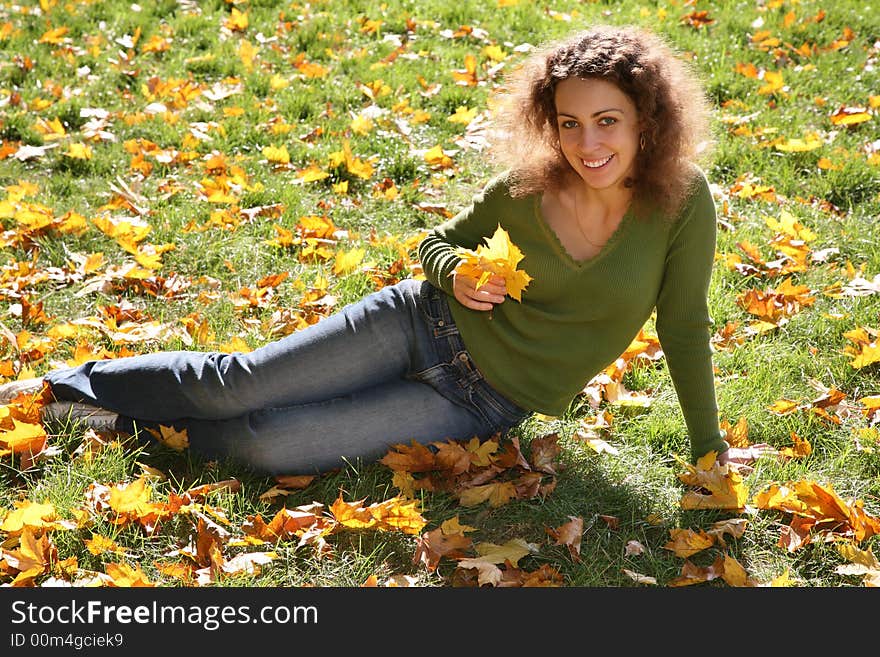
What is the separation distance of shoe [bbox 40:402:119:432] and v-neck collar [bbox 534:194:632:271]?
1470 millimetres

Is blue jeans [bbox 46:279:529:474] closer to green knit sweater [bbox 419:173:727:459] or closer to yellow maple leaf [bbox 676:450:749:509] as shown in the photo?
green knit sweater [bbox 419:173:727:459]

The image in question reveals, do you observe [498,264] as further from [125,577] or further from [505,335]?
[125,577]

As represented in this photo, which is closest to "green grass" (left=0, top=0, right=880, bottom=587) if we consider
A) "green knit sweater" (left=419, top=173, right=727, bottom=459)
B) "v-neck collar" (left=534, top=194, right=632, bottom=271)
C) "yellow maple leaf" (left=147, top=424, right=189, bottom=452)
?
"yellow maple leaf" (left=147, top=424, right=189, bottom=452)

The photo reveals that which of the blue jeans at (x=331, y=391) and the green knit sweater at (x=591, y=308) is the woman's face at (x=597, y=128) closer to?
the green knit sweater at (x=591, y=308)

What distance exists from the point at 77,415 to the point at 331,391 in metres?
0.81

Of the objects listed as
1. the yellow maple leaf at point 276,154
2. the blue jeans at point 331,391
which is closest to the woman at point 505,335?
the blue jeans at point 331,391

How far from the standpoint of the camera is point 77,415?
3.10 metres

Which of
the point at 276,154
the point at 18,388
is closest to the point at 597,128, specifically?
the point at 18,388

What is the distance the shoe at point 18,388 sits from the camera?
313cm

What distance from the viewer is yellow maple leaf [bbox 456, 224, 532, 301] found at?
2.85 meters

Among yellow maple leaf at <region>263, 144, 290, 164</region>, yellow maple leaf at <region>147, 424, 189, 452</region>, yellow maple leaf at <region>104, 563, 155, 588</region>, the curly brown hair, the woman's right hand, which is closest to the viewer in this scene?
yellow maple leaf at <region>104, 563, 155, 588</region>

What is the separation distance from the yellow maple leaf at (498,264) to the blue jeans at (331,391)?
7.1 inches

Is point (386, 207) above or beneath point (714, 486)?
above

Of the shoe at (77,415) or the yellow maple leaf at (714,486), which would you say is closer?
the yellow maple leaf at (714,486)
